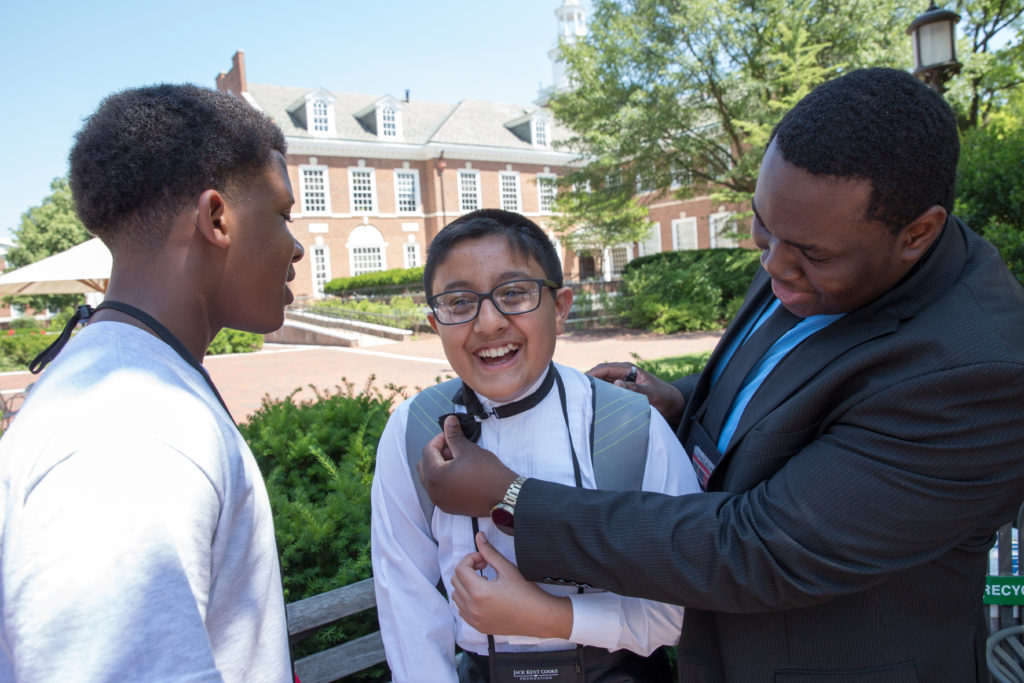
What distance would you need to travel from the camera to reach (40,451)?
96 centimetres

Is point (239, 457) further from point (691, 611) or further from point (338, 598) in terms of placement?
point (338, 598)

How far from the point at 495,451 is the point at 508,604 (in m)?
0.44

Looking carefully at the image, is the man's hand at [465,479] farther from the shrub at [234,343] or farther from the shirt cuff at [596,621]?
the shrub at [234,343]

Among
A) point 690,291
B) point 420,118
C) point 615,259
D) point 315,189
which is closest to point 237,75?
point 315,189

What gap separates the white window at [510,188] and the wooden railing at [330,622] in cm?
3776

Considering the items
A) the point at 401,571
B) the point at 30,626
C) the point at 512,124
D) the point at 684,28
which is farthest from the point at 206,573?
the point at 512,124

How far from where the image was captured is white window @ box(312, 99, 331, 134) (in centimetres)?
3476

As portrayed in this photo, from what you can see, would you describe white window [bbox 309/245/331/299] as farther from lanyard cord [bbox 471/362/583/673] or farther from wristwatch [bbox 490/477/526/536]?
wristwatch [bbox 490/477/526/536]

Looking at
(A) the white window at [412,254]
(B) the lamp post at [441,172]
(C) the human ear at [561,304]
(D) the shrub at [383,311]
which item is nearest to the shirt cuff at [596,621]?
(C) the human ear at [561,304]

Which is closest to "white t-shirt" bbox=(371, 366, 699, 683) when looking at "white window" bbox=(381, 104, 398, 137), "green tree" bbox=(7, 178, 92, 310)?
"white window" bbox=(381, 104, 398, 137)

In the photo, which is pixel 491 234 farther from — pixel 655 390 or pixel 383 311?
pixel 383 311

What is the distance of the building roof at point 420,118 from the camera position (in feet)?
116

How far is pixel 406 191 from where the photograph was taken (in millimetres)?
37531

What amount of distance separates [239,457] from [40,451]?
12.5 inches
